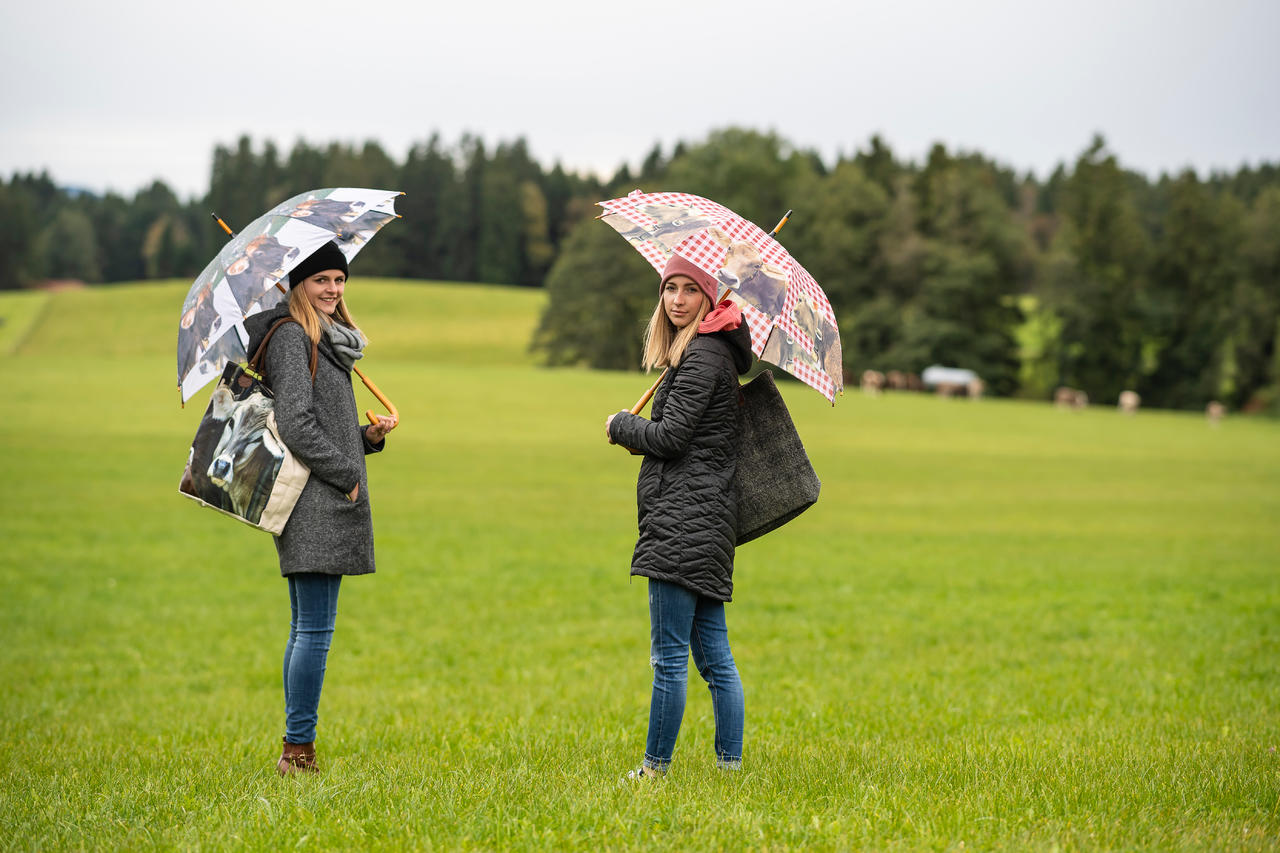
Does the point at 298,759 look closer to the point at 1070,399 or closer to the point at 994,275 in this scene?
the point at 1070,399

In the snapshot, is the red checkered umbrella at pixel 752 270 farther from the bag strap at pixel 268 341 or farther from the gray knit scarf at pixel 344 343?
the bag strap at pixel 268 341

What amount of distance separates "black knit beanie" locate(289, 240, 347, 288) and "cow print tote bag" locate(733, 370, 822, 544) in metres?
1.89

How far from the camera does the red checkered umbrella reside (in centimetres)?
457

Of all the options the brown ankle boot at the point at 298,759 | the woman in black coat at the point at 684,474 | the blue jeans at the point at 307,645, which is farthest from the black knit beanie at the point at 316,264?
the brown ankle boot at the point at 298,759

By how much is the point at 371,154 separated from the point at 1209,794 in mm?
141093

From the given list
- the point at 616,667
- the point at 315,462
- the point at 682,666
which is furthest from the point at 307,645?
the point at 616,667

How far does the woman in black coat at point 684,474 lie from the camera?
4625 mm

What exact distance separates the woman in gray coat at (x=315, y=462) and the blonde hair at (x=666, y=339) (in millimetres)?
1254

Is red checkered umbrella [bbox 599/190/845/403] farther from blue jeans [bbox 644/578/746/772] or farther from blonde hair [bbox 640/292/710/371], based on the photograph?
blue jeans [bbox 644/578/746/772]

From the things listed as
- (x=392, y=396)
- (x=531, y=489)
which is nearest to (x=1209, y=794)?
(x=531, y=489)

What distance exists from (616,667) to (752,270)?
5.67m

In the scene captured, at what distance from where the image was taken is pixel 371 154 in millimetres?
136625

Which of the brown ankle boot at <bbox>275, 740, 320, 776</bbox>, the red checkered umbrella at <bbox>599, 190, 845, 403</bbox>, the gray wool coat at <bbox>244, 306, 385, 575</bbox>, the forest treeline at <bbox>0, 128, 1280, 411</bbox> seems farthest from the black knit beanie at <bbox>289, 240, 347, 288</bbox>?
the forest treeline at <bbox>0, 128, 1280, 411</bbox>

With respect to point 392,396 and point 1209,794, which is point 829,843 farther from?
point 392,396
